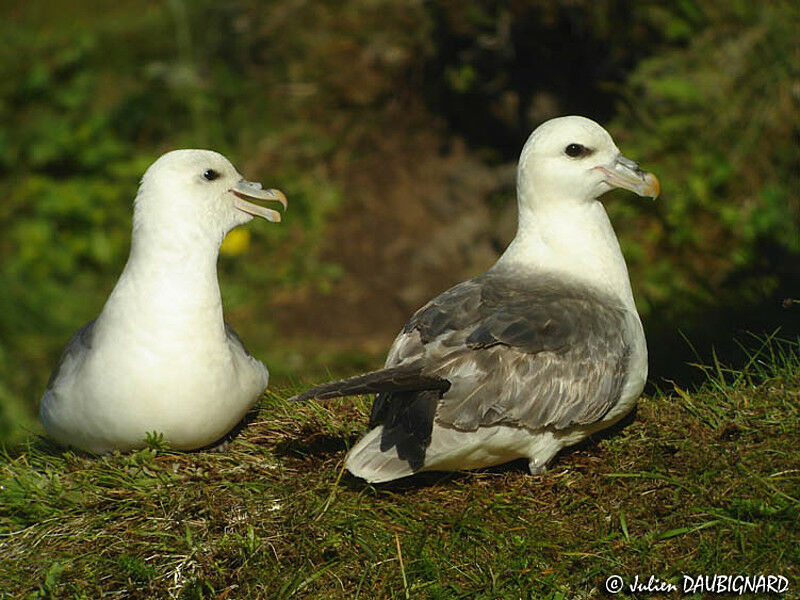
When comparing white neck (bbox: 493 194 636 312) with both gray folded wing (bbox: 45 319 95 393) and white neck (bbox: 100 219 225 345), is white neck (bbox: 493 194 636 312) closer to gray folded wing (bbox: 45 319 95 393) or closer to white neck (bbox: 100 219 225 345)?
white neck (bbox: 100 219 225 345)

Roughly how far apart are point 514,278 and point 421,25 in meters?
4.40

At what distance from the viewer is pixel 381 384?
127 inches

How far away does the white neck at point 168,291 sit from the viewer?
11.8 ft

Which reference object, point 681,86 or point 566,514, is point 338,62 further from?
point 566,514

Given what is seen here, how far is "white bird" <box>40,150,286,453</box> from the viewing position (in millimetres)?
3543

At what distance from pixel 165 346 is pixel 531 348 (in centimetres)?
127

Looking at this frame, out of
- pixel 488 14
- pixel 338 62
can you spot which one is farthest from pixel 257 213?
pixel 338 62

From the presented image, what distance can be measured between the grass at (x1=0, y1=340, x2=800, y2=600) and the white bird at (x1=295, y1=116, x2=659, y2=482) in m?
0.18

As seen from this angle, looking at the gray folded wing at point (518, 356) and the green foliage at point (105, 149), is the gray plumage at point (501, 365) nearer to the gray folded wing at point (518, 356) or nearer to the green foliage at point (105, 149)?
the gray folded wing at point (518, 356)

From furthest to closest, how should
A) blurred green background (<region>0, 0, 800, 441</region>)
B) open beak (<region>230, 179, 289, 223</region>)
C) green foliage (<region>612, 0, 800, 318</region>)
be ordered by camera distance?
blurred green background (<region>0, 0, 800, 441</region>) < green foliage (<region>612, 0, 800, 318</region>) < open beak (<region>230, 179, 289, 223</region>)

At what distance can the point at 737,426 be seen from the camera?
3.71 m

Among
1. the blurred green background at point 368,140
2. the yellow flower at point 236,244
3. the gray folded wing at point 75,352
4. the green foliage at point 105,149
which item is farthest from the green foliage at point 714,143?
the gray folded wing at point 75,352

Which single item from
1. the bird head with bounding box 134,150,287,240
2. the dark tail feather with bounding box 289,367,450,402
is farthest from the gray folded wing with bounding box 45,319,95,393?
the dark tail feather with bounding box 289,367,450,402

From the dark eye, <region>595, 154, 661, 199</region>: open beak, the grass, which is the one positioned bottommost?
the grass
